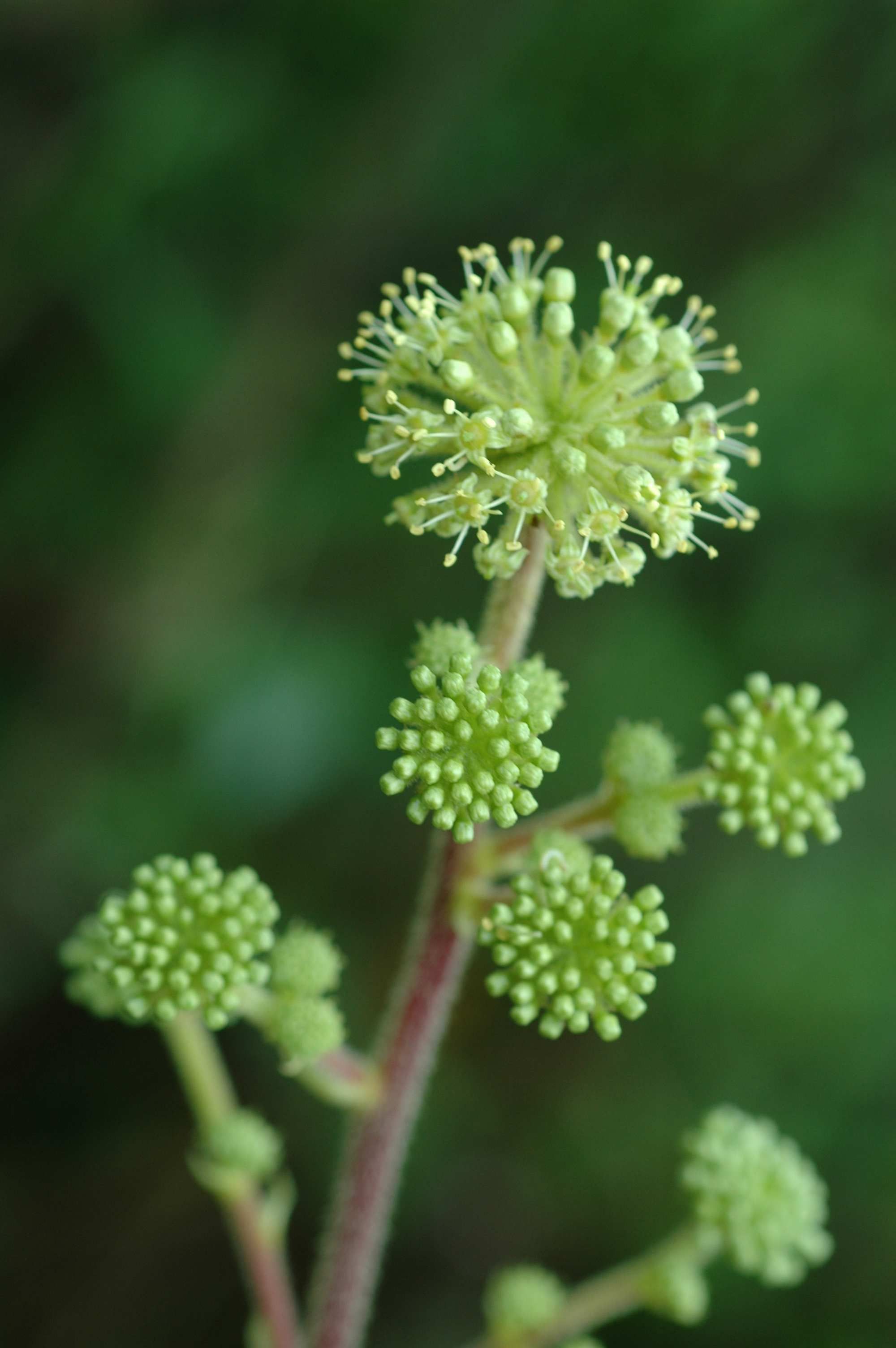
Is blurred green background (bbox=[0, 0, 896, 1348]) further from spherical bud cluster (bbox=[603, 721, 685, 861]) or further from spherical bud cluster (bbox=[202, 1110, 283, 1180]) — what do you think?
spherical bud cluster (bbox=[603, 721, 685, 861])

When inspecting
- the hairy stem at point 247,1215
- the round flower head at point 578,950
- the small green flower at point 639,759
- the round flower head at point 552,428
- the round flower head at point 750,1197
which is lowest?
the hairy stem at point 247,1215

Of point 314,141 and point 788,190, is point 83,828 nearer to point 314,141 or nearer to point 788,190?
point 314,141

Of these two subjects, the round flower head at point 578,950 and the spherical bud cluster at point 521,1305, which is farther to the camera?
the spherical bud cluster at point 521,1305

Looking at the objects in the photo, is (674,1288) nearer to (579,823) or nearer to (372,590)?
(579,823)

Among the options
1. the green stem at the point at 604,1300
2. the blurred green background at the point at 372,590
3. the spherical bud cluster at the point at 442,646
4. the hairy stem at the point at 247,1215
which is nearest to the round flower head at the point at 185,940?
the spherical bud cluster at the point at 442,646

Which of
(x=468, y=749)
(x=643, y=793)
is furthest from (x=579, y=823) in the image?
(x=468, y=749)

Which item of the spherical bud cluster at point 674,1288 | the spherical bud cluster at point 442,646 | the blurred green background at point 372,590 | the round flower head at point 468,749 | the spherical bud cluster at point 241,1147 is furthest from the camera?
the blurred green background at point 372,590

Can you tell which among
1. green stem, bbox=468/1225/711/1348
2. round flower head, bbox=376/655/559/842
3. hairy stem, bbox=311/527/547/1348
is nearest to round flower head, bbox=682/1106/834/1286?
green stem, bbox=468/1225/711/1348

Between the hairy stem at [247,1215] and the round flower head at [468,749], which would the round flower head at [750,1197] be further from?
the round flower head at [468,749]

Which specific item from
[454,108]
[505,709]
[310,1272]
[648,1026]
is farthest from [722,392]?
[310,1272]
